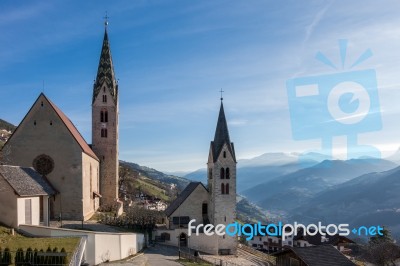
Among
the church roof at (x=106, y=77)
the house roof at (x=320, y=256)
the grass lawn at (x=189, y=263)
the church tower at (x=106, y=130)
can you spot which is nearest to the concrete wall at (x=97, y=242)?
the grass lawn at (x=189, y=263)

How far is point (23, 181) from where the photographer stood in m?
33.5

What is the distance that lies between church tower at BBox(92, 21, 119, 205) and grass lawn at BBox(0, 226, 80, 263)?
2994 cm

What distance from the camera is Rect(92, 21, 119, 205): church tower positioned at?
5831 centimetres

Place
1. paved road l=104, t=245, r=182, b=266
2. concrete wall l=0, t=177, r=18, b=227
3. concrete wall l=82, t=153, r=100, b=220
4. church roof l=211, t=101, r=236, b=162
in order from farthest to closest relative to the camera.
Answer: church roof l=211, t=101, r=236, b=162 → concrete wall l=82, t=153, r=100, b=220 → paved road l=104, t=245, r=182, b=266 → concrete wall l=0, t=177, r=18, b=227

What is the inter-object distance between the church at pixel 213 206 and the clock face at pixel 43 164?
14.1 m

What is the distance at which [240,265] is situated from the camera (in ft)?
143

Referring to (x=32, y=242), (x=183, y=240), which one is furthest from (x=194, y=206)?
(x=32, y=242)

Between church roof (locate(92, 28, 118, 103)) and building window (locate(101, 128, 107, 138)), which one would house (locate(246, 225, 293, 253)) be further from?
church roof (locate(92, 28, 118, 103))

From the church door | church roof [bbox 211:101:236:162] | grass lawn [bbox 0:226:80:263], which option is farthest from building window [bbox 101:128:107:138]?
grass lawn [bbox 0:226:80:263]

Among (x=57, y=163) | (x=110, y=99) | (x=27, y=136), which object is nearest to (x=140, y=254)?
(x=57, y=163)

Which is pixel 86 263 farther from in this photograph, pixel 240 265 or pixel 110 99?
pixel 110 99

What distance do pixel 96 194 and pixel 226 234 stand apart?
15.8 meters

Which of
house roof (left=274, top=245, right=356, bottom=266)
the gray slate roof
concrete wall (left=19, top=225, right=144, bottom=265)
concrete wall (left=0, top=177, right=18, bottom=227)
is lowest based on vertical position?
house roof (left=274, top=245, right=356, bottom=266)

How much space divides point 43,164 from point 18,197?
49.1 feet
